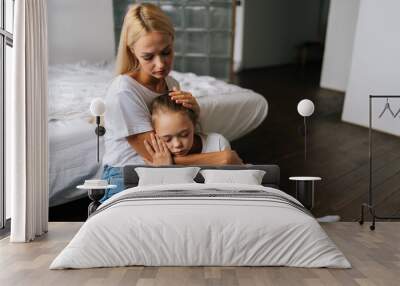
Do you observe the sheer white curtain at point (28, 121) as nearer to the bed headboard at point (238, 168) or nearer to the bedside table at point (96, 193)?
the bedside table at point (96, 193)

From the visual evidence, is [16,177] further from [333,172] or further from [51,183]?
[333,172]

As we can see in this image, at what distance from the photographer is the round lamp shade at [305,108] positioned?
5035 mm

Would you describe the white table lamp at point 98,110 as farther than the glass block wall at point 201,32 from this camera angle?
No

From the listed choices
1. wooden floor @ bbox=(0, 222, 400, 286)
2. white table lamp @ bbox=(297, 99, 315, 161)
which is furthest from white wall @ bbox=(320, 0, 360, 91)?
wooden floor @ bbox=(0, 222, 400, 286)

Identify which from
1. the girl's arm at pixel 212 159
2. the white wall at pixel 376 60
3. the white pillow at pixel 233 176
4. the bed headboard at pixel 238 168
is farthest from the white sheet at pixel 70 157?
the white wall at pixel 376 60

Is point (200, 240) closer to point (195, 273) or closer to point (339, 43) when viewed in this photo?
point (195, 273)

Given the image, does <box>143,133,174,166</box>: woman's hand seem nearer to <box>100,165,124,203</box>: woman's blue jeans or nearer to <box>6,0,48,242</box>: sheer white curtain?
<box>100,165,124,203</box>: woman's blue jeans

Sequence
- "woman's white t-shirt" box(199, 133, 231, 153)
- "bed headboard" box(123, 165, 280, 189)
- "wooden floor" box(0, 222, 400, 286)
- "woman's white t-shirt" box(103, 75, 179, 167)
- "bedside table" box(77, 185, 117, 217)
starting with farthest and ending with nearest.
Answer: "woman's white t-shirt" box(199, 133, 231, 153) < "woman's white t-shirt" box(103, 75, 179, 167) < "bed headboard" box(123, 165, 280, 189) < "bedside table" box(77, 185, 117, 217) < "wooden floor" box(0, 222, 400, 286)

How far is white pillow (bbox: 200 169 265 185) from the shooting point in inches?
180

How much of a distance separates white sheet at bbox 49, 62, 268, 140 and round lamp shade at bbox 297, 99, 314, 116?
326 millimetres

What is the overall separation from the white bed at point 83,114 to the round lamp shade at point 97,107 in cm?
11

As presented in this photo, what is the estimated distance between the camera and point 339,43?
5.05 metres

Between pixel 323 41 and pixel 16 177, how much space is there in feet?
9.29

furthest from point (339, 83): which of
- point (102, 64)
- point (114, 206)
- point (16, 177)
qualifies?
point (16, 177)
